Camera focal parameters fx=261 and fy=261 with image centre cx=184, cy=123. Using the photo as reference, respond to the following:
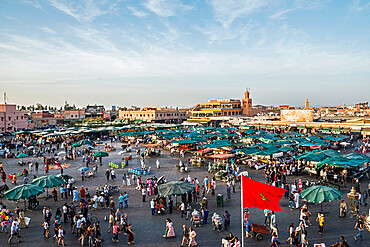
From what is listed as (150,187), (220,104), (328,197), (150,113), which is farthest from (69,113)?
(328,197)

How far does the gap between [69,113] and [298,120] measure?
8021 cm

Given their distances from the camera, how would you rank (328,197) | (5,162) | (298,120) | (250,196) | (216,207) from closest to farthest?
(250,196) < (328,197) < (216,207) < (5,162) < (298,120)

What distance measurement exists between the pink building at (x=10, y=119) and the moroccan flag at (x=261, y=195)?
2643 inches

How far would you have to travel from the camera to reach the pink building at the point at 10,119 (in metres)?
59.8

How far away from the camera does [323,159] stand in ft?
66.6

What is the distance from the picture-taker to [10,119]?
61875 mm

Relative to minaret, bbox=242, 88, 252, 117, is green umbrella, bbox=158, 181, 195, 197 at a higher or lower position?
lower

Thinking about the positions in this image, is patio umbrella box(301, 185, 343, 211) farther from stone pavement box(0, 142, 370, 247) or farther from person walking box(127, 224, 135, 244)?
person walking box(127, 224, 135, 244)

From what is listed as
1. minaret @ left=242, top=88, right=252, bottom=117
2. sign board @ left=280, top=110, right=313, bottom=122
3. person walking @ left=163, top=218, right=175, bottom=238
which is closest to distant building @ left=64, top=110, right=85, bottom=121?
minaret @ left=242, top=88, right=252, bottom=117

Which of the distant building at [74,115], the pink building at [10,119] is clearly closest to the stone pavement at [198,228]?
the pink building at [10,119]

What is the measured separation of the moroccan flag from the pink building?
67126 mm

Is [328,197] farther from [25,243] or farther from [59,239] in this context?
[25,243]

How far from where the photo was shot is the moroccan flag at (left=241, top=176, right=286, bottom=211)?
7.85m

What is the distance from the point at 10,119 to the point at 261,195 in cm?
6953
